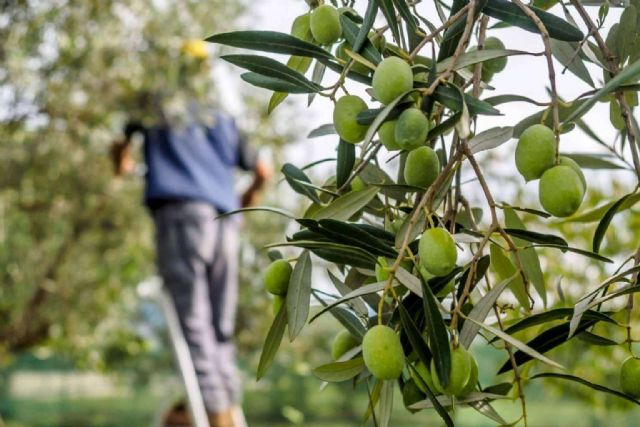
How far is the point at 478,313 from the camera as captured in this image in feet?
2.14

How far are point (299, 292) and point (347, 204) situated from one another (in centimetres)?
8

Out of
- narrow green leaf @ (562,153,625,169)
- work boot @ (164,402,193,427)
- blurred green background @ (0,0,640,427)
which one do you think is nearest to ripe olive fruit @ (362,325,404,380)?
narrow green leaf @ (562,153,625,169)

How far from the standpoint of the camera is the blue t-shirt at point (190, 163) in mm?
3266

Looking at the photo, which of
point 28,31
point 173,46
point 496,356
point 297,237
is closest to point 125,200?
point 173,46

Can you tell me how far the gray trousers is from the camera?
3020 mm

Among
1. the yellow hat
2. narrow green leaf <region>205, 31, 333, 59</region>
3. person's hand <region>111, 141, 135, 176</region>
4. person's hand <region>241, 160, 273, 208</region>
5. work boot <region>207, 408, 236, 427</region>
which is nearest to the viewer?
narrow green leaf <region>205, 31, 333, 59</region>

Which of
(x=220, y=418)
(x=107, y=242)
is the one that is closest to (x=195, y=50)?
(x=220, y=418)

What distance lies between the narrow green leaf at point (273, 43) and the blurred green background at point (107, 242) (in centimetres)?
119

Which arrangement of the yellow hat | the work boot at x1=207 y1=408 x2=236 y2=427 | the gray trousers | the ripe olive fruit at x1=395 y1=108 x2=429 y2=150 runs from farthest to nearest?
the yellow hat < the gray trousers < the work boot at x1=207 y1=408 x2=236 y2=427 < the ripe olive fruit at x1=395 y1=108 x2=429 y2=150

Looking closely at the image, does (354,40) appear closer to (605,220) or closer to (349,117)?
(349,117)

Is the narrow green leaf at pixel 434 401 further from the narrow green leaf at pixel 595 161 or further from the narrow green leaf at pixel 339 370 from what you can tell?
the narrow green leaf at pixel 595 161

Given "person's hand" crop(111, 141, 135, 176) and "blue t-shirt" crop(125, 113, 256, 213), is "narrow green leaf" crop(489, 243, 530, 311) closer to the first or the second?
"blue t-shirt" crop(125, 113, 256, 213)

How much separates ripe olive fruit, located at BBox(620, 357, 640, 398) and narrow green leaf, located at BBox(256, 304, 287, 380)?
0.26m

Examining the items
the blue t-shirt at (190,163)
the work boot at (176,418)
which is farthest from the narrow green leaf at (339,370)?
the blue t-shirt at (190,163)
